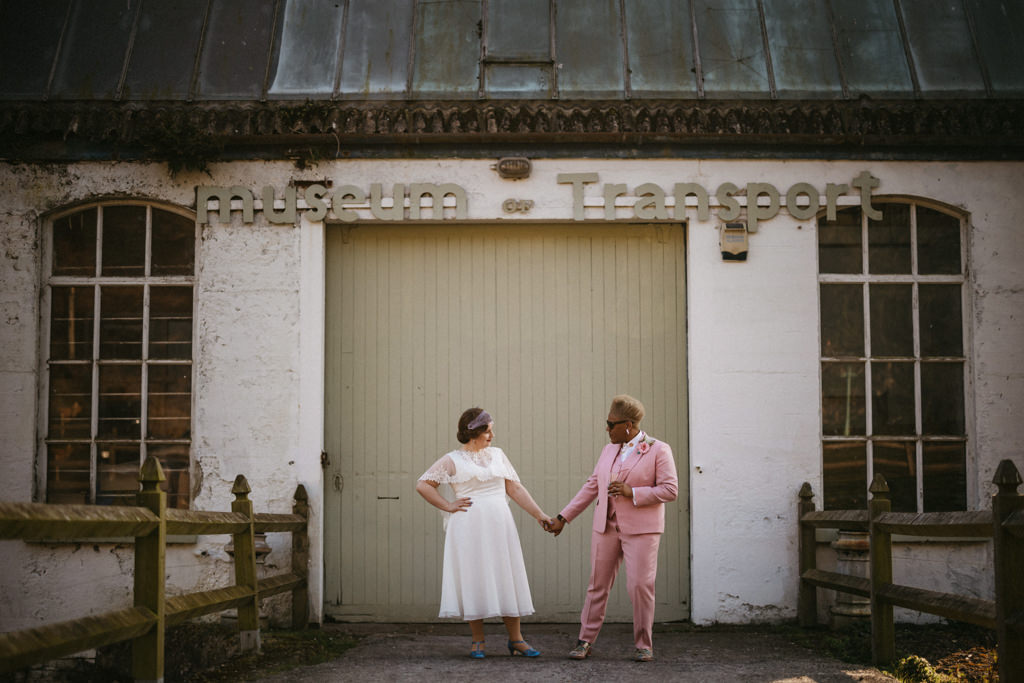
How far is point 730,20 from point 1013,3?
8.60ft

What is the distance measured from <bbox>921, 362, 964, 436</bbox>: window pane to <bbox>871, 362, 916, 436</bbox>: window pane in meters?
0.11

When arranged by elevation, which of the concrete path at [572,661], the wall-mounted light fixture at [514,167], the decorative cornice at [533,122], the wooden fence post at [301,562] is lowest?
the concrete path at [572,661]

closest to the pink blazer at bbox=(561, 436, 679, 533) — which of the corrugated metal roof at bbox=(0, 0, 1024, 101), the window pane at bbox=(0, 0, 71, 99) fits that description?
the corrugated metal roof at bbox=(0, 0, 1024, 101)

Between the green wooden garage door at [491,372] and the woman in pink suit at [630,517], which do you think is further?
the green wooden garage door at [491,372]

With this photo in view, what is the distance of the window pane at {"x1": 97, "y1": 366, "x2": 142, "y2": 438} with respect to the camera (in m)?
9.33

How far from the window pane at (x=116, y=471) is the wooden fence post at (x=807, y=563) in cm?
556

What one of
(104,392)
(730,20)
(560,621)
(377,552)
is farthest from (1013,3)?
(104,392)

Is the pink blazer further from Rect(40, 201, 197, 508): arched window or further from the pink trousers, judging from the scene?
Rect(40, 201, 197, 508): arched window

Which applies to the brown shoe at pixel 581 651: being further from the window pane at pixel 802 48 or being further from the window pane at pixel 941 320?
the window pane at pixel 802 48

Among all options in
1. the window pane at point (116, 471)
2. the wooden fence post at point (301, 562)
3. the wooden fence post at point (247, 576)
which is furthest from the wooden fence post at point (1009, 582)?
the window pane at point (116, 471)

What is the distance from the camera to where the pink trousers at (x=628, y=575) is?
7.41m

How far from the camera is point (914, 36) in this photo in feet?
32.0

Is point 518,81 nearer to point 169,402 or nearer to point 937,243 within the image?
point 937,243

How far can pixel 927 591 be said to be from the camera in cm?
648
